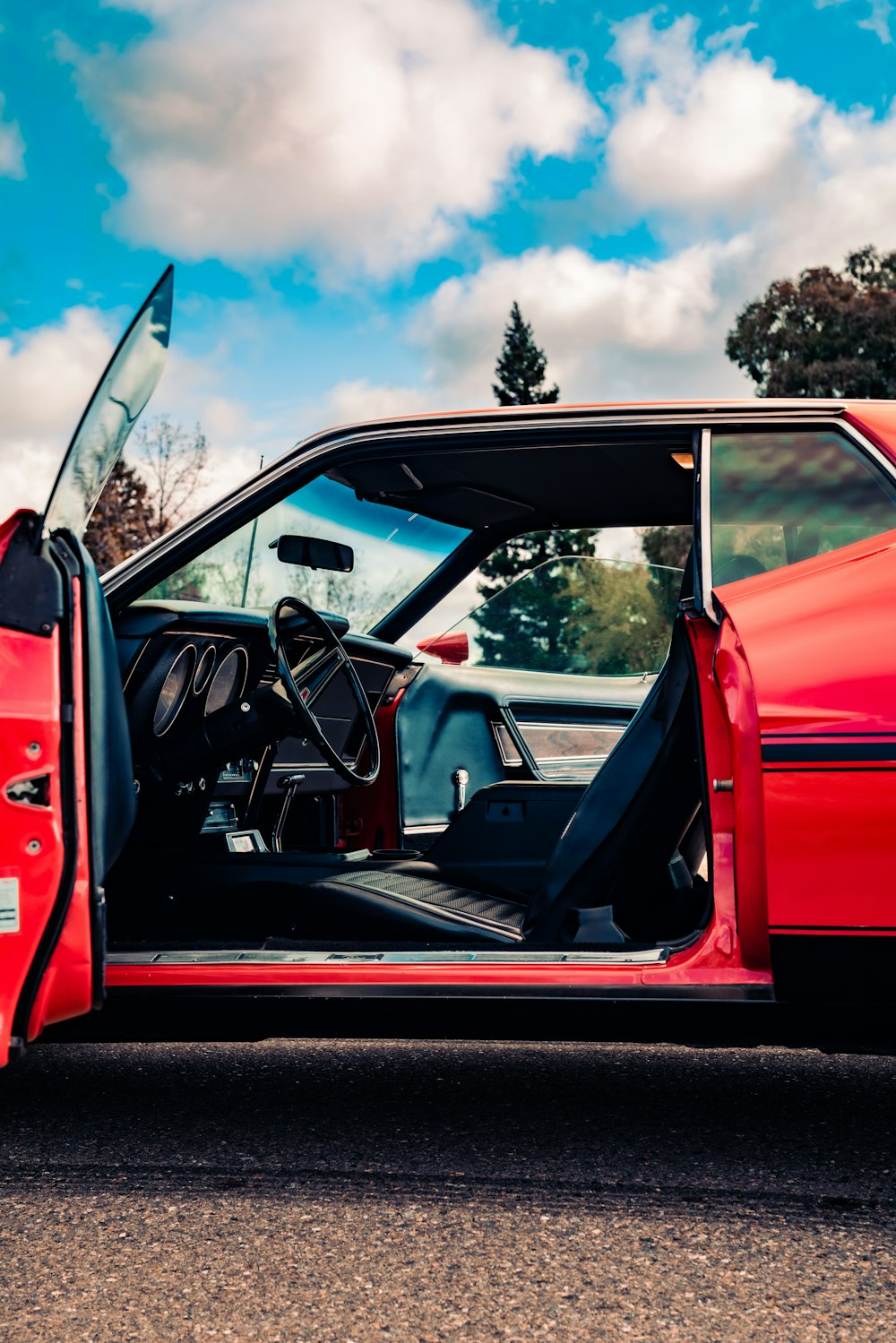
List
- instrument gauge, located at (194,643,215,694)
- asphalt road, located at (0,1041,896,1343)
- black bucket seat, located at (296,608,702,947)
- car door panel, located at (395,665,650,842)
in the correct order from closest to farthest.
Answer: asphalt road, located at (0,1041,896,1343)
black bucket seat, located at (296,608,702,947)
instrument gauge, located at (194,643,215,694)
car door panel, located at (395,665,650,842)

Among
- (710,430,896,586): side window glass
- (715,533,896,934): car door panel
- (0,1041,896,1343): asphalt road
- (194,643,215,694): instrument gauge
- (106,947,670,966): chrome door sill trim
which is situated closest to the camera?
(0,1041,896,1343): asphalt road

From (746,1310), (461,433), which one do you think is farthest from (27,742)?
(746,1310)

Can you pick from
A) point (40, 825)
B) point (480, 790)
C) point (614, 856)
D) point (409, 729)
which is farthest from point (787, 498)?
point (409, 729)

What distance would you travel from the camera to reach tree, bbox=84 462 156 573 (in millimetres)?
27000

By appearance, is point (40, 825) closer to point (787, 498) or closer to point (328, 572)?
point (328, 572)

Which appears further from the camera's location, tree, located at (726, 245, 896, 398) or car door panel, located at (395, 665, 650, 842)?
tree, located at (726, 245, 896, 398)

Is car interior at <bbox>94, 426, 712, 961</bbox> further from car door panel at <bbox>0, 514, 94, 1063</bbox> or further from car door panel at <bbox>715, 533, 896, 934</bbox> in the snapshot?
car door panel at <bbox>715, 533, 896, 934</bbox>

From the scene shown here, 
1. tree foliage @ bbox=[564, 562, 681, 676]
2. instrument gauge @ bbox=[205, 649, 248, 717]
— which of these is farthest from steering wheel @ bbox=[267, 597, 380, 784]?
tree foliage @ bbox=[564, 562, 681, 676]

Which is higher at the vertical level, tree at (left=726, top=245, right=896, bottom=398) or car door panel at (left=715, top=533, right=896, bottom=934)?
tree at (left=726, top=245, right=896, bottom=398)

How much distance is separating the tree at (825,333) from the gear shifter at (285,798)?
88.4 feet

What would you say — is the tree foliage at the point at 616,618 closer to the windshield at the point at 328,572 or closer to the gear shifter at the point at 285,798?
the windshield at the point at 328,572

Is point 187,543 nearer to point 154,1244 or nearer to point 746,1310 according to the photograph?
point 154,1244

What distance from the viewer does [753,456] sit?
255 cm

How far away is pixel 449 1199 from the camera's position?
2332 millimetres
